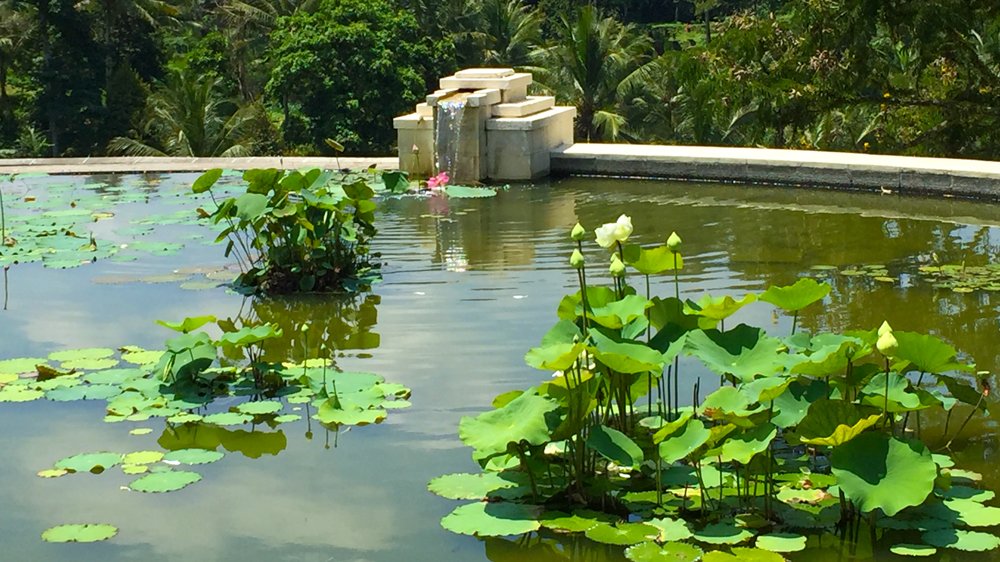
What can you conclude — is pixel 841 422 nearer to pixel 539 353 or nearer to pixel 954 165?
pixel 539 353

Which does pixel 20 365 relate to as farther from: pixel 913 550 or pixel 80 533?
pixel 913 550

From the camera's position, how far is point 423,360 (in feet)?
18.8

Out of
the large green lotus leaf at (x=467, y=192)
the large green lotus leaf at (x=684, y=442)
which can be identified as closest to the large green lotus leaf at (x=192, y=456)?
the large green lotus leaf at (x=684, y=442)

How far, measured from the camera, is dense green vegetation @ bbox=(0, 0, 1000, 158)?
44.3 feet

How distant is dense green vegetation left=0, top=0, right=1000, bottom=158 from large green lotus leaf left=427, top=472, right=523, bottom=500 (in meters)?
9.68

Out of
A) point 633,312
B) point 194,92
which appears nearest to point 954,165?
point 633,312

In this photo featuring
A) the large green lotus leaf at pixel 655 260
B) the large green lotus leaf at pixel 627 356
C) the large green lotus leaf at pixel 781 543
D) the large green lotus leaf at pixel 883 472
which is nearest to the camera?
the large green lotus leaf at pixel 883 472

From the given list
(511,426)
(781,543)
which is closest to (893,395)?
(781,543)

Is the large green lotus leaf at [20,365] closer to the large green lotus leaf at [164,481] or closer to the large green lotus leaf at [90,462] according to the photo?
the large green lotus leaf at [90,462]

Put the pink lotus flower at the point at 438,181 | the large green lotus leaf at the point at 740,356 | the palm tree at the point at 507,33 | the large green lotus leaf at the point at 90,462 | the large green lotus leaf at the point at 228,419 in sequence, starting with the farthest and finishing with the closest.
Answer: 1. the palm tree at the point at 507,33
2. the pink lotus flower at the point at 438,181
3. the large green lotus leaf at the point at 228,419
4. the large green lotus leaf at the point at 90,462
5. the large green lotus leaf at the point at 740,356

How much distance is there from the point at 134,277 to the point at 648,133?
80.4ft

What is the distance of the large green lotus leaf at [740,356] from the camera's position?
414 cm

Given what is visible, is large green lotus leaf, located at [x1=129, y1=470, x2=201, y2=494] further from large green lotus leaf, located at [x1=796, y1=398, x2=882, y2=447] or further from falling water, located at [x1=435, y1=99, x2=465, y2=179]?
falling water, located at [x1=435, y1=99, x2=465, y2=179]

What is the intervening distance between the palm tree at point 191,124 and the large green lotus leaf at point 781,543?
58.8ft
